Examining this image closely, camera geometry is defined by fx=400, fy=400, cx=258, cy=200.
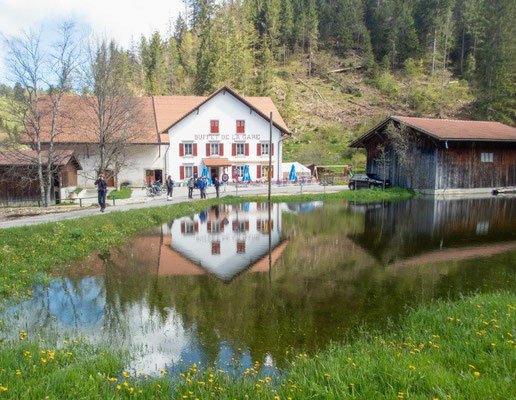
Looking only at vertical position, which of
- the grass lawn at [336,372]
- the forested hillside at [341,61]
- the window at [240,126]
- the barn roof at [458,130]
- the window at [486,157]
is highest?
the forested hillside at [341,61]

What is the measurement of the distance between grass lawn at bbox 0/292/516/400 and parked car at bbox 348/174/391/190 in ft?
88.6

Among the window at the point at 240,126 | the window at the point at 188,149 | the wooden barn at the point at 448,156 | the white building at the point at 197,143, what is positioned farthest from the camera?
the window at the point at 240,126

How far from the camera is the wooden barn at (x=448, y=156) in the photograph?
30219mm

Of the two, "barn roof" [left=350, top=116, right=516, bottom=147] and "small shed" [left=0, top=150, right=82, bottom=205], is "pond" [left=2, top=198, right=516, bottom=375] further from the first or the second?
"barn roof" [left=350, top=116, right=516, bottom=147]

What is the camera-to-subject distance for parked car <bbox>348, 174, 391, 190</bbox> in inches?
1297

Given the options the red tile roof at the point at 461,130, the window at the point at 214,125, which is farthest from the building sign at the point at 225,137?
the red tile roof at the point at 461,130

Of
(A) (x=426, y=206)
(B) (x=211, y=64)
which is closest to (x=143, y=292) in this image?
(A) (x=426, y=206)

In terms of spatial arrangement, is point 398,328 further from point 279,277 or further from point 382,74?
point 382,74

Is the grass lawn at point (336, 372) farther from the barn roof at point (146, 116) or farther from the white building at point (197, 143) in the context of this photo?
the white building at point (197, 143)

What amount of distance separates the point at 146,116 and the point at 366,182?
22486 mm

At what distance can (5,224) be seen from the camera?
16.7m

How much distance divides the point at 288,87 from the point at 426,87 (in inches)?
950

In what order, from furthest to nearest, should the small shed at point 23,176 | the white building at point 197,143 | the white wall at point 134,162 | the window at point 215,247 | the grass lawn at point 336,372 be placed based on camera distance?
the white building at point 197,143
the white wall at point 134,162
the small shed at point 23,176
the window at point 215,247
the grass lawn at point 336,372

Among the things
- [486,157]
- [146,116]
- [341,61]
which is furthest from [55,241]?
[341,61]
